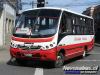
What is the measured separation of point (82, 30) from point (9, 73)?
8.62 metres

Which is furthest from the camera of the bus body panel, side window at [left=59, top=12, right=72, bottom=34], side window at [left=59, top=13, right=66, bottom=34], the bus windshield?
side window at [left=59, top=12, right=72, bottom=34]

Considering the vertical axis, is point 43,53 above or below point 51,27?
below

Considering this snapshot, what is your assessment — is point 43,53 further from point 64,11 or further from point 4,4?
point 4,4

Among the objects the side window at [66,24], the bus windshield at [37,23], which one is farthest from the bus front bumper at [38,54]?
the side window at [66,24]

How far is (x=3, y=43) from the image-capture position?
104 ft

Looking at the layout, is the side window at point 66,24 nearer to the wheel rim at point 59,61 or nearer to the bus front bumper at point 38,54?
the wheel rim at point 59,61

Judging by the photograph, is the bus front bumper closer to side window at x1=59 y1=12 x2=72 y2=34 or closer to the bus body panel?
the bus body panel

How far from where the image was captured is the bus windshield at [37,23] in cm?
1625

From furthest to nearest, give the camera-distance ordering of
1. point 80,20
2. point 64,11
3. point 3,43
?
1. point 3,43
2. point 80,20
3. point 64,11

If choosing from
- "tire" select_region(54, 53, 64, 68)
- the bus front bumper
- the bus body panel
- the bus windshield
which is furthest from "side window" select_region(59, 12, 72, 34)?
the bus front bumper

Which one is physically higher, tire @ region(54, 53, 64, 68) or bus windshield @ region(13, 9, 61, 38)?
bus windshield @ region(13, 9, 61, 38)

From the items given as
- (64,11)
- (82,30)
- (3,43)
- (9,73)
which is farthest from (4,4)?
(9,73)

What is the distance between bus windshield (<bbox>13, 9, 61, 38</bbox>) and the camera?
53.3ft

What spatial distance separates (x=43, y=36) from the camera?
52.6 ft
